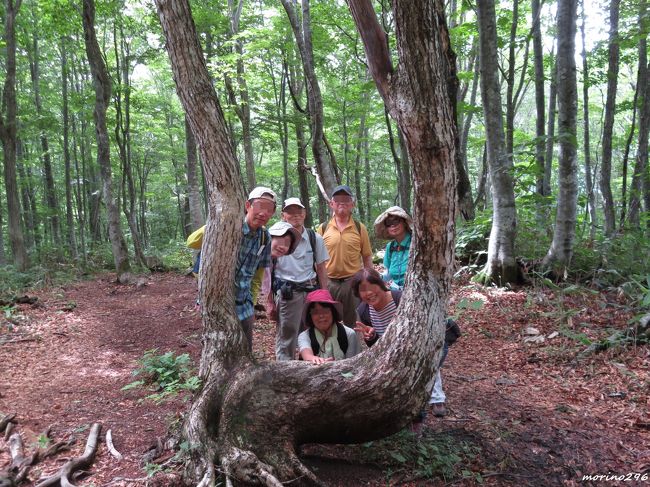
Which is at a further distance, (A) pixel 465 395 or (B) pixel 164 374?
(B) pixel 164 374

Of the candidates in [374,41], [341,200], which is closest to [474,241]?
[341,200]

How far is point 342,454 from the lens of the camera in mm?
3451

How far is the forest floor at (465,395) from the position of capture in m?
3.30

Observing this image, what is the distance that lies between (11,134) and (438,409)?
14.3 metres

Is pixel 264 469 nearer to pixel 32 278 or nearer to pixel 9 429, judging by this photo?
pixel 9 429

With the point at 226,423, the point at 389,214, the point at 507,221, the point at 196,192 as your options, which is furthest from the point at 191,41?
the point at 196,192

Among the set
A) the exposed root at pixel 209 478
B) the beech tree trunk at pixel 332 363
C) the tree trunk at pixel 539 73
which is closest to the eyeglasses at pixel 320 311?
the beech tree trunk at pixel 332 363

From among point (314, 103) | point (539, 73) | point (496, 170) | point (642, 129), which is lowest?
point (496, 170)

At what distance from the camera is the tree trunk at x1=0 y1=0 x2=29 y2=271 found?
38.7 ft

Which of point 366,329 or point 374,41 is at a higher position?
point 374,41

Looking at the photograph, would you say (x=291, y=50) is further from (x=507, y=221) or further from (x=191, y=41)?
(x=191, y=41)

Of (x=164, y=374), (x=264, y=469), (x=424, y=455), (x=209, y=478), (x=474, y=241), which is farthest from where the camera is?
(x=474, y=241)

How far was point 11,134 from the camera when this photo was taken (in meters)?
12.4

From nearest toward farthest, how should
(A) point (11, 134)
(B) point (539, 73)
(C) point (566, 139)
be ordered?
(C) point (566, 139) < (B) point (539, 73) < (A) point (11, 134)
